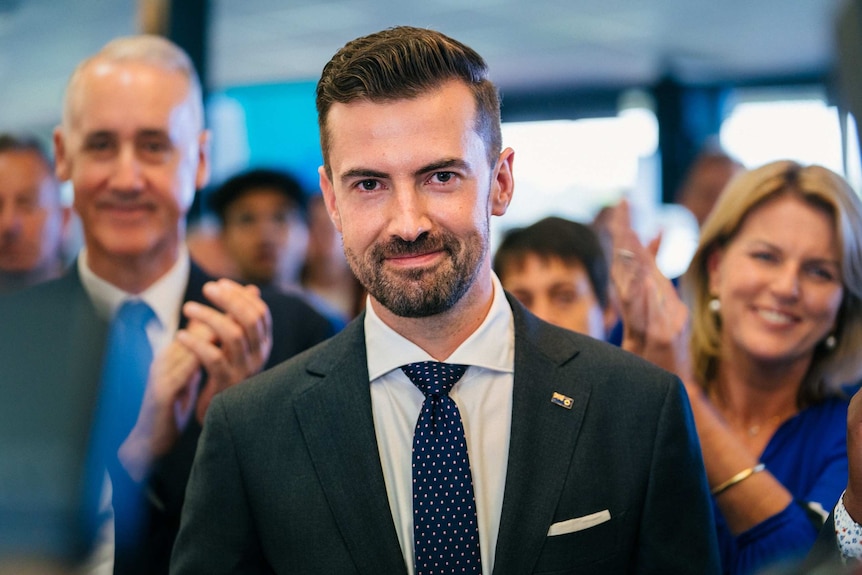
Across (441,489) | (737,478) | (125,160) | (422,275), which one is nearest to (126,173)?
(125,160)

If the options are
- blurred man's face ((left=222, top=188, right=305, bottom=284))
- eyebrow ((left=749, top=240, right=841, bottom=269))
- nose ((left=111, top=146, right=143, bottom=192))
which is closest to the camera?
nose ((left=111, top=146, right=143, bottom=192))

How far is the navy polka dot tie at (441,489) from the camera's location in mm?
1434

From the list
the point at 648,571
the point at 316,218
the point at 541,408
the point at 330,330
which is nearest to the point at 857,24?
the point at 541,408

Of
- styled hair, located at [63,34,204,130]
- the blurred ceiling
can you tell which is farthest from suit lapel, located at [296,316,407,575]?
the blurred ceiling

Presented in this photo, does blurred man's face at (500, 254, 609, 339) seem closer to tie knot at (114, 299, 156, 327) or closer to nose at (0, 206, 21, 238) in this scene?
tie knot at (114, 299, 156, 327)

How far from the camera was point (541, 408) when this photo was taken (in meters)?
1.51

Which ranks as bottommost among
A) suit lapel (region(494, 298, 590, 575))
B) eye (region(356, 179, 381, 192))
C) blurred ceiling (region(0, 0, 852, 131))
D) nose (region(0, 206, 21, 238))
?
suit lapel (region(494, 298, 590, 575))

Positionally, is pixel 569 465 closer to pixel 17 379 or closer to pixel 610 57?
pixel 17 379

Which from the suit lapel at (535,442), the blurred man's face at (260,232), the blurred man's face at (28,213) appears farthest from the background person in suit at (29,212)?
the blurred man's face at (260,232)

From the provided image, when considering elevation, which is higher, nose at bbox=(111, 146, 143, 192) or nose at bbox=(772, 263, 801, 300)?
nose at bbox=(111, 146, 143, 192)

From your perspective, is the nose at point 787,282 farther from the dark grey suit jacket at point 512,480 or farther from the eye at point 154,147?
the eye at point 154,147

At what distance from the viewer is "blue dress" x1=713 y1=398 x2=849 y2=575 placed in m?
1.86

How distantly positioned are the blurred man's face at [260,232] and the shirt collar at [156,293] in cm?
139

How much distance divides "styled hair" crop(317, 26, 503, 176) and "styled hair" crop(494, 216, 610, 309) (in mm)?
1047
